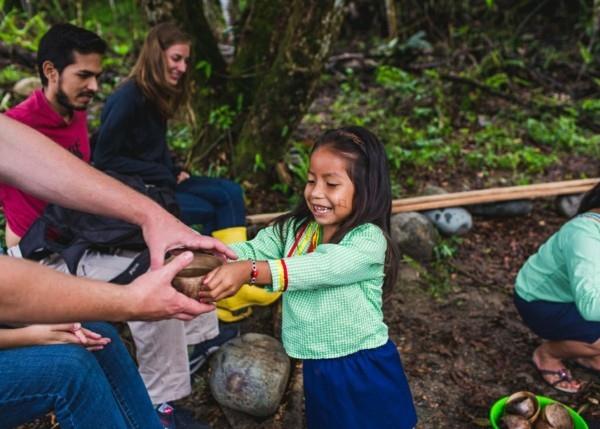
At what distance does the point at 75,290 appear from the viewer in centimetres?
177

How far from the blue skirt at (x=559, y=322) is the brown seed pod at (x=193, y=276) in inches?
86.6

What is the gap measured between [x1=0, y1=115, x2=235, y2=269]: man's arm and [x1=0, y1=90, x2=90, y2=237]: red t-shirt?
3.55ft

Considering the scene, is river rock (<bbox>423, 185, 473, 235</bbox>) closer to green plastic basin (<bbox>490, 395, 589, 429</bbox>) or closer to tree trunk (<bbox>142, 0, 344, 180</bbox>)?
tree trunk (<bbox>142, 0, 344, 180</bbox>)

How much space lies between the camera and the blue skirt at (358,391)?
8.04 ft

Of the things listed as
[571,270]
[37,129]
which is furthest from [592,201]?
[37,129]

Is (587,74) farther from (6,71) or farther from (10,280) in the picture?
(10,280)

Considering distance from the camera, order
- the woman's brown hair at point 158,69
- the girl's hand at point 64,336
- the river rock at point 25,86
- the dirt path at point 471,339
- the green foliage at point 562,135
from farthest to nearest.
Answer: the green foliage at point 562,135 < the river rock at point 25,86 < the woman's brown hair at point 158,69 < the dirt path at point 471,339 < the girl's hand at point 64,336

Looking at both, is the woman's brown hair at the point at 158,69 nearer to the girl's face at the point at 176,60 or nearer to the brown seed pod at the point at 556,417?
the girl's face at the point at 176,60

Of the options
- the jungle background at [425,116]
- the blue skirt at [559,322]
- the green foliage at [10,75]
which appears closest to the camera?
the blue skirt at [559,322]

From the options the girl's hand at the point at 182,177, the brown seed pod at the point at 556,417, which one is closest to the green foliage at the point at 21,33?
the girl's hand at the point at 182,177

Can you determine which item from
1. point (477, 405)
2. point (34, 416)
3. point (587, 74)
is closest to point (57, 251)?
point (34, 416)

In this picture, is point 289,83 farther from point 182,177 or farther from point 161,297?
point 161,297

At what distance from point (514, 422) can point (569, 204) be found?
3.24 metres

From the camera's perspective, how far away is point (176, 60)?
423 cm
